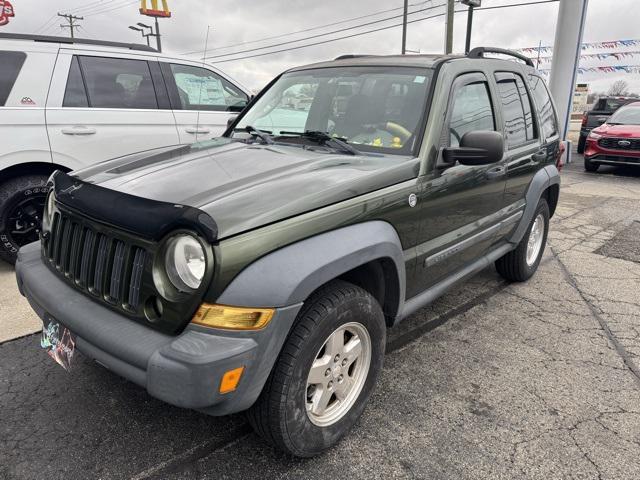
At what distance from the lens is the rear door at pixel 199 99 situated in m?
5.17

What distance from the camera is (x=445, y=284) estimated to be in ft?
10.00

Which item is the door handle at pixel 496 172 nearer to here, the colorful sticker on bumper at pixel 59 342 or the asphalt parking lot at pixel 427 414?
the asphalt parking lot at pixel 427 414

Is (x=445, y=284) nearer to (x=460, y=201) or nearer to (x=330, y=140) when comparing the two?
(x=460, y=201)

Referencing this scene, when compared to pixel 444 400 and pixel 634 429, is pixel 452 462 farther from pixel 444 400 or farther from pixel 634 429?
pixel 634 429

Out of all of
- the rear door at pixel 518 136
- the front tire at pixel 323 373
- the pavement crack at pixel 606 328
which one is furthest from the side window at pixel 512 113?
the front tire at pixel 323 373

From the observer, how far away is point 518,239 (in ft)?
13.0

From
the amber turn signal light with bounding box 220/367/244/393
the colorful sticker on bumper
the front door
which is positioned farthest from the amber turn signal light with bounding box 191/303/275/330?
the front door

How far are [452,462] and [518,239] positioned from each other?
2.25 metres

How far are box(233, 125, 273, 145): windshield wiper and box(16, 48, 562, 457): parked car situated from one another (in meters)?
0.02

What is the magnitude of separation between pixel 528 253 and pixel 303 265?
129 inches

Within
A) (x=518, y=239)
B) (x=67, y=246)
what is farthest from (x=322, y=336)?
(x=518, y=239)

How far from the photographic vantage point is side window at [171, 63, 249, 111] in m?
5.26

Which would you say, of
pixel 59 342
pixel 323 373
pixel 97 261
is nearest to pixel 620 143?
pixel 323 373

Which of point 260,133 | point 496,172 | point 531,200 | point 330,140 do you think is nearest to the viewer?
point 330,140
